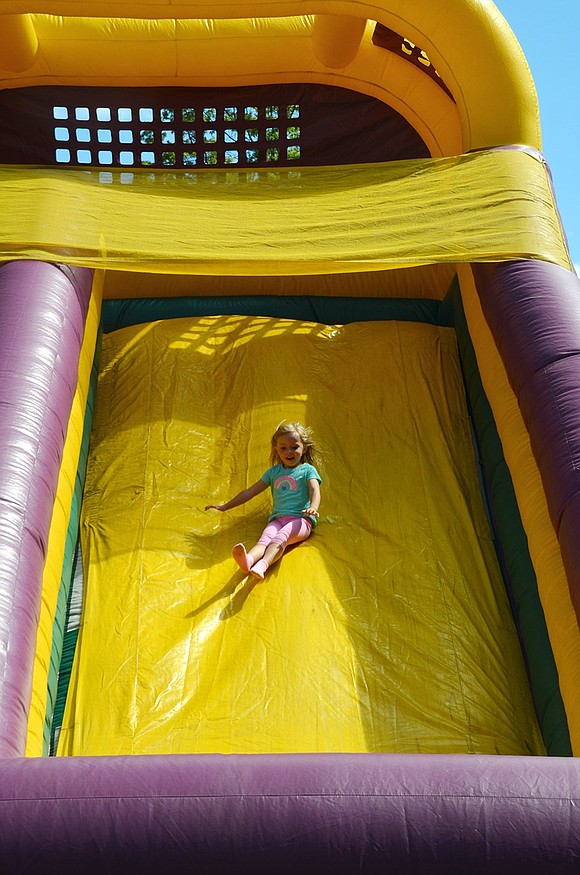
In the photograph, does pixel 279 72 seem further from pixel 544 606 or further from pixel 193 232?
pixel 544 606

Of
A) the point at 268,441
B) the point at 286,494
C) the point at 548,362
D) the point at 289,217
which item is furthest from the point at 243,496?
the point at 548,362

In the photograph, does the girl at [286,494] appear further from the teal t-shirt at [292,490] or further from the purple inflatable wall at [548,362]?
the purple inflatable wall at [548,362]

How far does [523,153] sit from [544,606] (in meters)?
1.87

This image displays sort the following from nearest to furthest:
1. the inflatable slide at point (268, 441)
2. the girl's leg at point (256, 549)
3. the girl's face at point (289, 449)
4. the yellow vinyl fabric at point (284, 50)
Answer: the inflatable slide at point (268, 441) → the girl's leg at point (256, 549) → the girl's face at point (289, 449) → the yellow vinyl fabric at point (284, 50)

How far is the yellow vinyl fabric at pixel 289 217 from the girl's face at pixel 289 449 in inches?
21.9

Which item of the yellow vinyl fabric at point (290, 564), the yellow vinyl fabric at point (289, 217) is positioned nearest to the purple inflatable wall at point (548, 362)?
the yellow vinyl fabric at point (289, 217)

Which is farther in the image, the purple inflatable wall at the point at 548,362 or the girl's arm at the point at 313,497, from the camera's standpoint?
the girl's arm at the point at 313,497

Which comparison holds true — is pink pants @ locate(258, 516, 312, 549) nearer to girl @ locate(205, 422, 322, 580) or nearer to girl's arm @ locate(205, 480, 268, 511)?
girl @ locate(205, 422, 322, 580)

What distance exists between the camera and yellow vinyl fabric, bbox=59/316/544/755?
261 cm

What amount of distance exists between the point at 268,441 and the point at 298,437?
324 mm

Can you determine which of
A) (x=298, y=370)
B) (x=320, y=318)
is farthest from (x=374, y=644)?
(x=320, y=318)

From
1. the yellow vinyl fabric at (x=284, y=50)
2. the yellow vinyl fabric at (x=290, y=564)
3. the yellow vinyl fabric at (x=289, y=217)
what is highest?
the yellow vinyl fabric at (x=284, y=50)

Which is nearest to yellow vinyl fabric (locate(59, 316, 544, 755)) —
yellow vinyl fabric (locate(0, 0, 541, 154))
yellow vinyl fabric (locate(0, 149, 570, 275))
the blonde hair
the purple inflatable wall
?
the blonde hair

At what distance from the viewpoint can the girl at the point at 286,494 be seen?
10.1 ft
